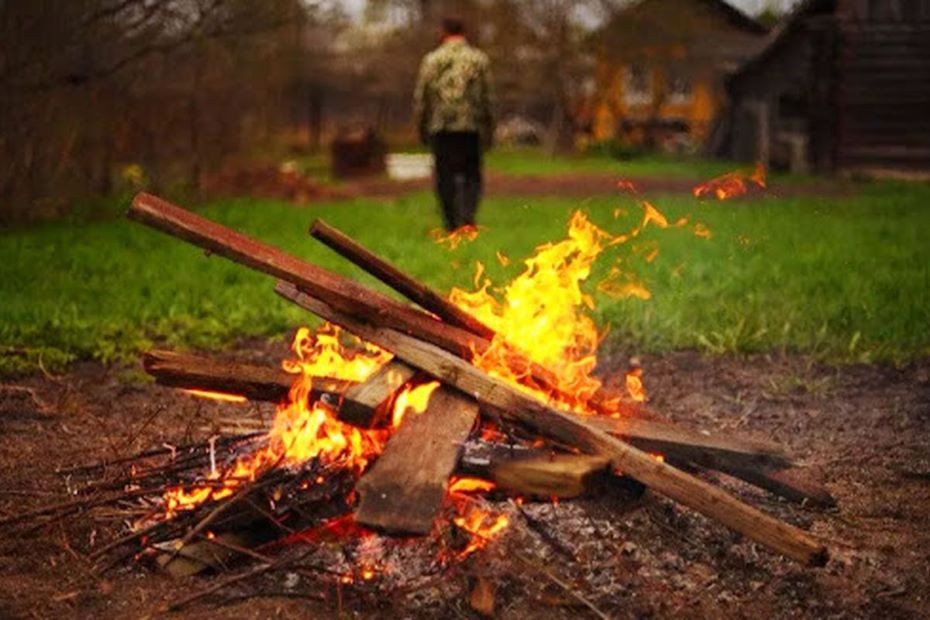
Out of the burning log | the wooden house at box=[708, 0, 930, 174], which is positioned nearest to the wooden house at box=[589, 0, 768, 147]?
the wooden house at box=[708, 0, 930, 174]

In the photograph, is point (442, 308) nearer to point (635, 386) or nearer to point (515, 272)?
point (635, 386)

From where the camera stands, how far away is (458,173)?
42.1 feet

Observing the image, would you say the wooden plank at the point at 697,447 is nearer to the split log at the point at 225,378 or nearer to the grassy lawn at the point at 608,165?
the split log at the point at 225,378

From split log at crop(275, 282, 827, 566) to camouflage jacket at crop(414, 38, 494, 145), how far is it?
8.55 meters

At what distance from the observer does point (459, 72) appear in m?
12.4

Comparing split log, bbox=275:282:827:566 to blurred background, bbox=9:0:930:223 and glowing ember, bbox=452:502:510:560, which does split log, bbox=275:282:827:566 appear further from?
blurred background, bbox=9:0:930:223

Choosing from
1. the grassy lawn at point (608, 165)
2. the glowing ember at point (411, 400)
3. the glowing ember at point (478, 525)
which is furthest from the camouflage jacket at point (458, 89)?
the grassy lawn at point (608, 165)

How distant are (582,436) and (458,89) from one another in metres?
9.10

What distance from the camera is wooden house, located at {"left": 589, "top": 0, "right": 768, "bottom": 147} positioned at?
37.2 metres

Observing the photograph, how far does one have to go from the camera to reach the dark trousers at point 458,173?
1274cm

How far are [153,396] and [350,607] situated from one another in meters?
3.18

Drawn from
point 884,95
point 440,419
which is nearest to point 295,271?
point 440,419

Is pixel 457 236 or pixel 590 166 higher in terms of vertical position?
pixel 457 236

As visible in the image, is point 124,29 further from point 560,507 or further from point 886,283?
point 560,507
